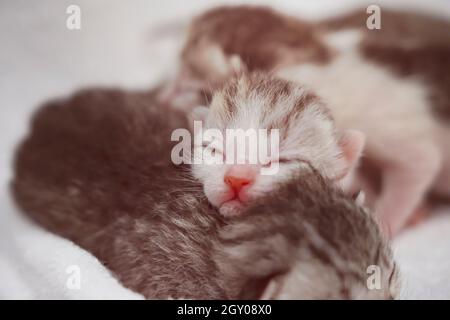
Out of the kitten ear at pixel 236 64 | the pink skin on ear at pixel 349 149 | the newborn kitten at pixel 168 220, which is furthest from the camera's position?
the kitten ear at pixel 236 64

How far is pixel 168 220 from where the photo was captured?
41.1 inches

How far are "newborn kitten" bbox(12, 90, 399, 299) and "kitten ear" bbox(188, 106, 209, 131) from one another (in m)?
0.06

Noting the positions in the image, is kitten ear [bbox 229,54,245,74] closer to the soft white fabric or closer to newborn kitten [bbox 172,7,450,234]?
newborn kitten [bbox 172,7,450,234]

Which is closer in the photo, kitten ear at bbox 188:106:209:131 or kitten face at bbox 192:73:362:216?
kitten face at bbox 192:73:362:216

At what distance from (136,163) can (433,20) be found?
1049 millimetres

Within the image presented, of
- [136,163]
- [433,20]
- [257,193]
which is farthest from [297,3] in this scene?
[257,193]

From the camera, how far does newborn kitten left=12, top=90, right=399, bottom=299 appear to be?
90 cm

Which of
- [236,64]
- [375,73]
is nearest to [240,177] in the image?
[236,64]

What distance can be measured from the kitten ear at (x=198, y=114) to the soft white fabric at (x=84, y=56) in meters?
0.38

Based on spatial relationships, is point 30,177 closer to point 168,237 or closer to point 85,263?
point 85,263

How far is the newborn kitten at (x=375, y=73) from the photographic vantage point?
4.28ft

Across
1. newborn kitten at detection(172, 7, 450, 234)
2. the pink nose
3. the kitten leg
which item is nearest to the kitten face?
the pink nose

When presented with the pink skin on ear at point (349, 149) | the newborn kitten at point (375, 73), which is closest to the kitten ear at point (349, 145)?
the pink skin on ear at point (349, 149)

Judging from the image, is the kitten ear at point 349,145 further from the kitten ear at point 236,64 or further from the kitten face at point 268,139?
the kitten ear at point 236,64
